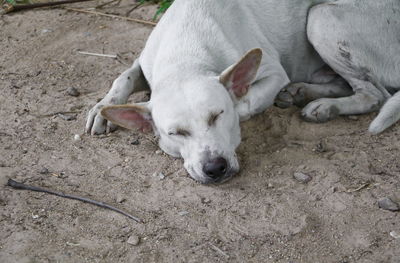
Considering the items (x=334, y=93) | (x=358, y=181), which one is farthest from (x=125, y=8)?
(x=358, y=181)

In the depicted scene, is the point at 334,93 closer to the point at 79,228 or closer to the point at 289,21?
the point at 289,21

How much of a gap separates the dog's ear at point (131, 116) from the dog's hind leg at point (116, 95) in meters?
0.47

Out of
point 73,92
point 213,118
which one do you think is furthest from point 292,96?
point 73,92

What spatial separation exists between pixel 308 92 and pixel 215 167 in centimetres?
136

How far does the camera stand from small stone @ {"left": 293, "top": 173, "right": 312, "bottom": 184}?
3.76 meters

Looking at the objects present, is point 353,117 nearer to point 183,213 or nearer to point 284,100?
point 284,100

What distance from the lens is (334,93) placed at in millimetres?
4785

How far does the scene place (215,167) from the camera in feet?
11.9

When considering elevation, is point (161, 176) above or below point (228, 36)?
below

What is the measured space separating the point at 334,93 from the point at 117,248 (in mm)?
2193

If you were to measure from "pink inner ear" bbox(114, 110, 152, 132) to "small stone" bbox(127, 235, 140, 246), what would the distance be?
0.85m

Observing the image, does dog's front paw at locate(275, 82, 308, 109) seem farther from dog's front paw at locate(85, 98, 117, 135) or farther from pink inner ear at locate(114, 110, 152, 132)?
dog's front paw at locate(85, 98, 117, 135)

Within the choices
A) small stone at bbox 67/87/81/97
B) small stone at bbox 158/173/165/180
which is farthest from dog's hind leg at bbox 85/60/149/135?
small stone at bbox 158/173/165/180

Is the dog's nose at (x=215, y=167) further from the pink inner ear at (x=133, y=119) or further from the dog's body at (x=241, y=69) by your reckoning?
the pink inner ear at (x=133, y=119)
